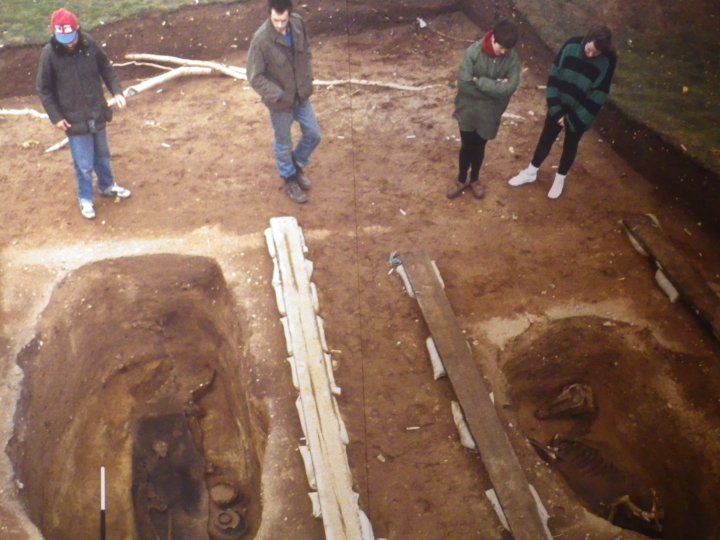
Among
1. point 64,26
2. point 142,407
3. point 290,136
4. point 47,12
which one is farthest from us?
point 47,12

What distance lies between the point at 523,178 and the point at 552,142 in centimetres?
51

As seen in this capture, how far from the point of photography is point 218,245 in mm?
6363

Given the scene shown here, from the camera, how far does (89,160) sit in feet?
20.2

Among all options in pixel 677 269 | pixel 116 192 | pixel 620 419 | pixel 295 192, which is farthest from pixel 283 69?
pixel 620 419

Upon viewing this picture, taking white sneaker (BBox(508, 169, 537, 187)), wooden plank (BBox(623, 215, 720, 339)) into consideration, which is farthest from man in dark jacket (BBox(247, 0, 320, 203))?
wooden plank (BBox(623, 215, 720, 339))

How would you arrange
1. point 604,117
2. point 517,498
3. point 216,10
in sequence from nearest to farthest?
point 517,498 < point 604,117 < point 216,10

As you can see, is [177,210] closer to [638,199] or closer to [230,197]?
[230,197]

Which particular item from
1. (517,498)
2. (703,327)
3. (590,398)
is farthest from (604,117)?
(517,498)

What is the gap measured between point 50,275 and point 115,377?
1339 mm

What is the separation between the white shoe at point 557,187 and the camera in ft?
22.1

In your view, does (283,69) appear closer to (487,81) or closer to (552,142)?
→ (487,81)

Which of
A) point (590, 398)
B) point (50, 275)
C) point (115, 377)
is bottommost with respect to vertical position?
point (115, 377)

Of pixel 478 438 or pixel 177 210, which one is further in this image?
pixel 177 210

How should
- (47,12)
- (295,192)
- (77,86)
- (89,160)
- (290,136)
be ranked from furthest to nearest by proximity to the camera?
(47,12)
(295,192)
(290,136)
(89,160)
(77,86)
